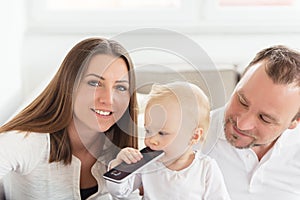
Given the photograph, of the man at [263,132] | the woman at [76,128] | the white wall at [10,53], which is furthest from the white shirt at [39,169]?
the white wall at [10,53]

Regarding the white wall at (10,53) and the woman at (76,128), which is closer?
the woman at (76,128)

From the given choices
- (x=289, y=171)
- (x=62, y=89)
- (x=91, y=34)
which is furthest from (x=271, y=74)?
(x=91, y=34)

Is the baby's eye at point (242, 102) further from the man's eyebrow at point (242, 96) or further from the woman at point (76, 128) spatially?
the woman at point (76, 128)

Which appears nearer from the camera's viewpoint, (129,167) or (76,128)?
(129,167)

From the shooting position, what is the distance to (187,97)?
0.86 m

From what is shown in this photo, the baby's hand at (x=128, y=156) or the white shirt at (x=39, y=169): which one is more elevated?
the baby's hand at (x=128, y=156)

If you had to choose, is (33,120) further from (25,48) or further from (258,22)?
(258,22)

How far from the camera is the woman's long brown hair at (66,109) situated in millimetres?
885

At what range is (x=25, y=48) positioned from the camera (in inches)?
81.3

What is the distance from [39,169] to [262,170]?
43 centimetres

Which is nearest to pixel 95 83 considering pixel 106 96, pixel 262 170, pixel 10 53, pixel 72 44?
pixel 106 96

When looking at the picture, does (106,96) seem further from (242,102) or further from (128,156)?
(242,102)

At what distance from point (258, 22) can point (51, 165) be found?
131cm

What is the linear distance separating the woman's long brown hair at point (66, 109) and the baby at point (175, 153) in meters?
0.04
